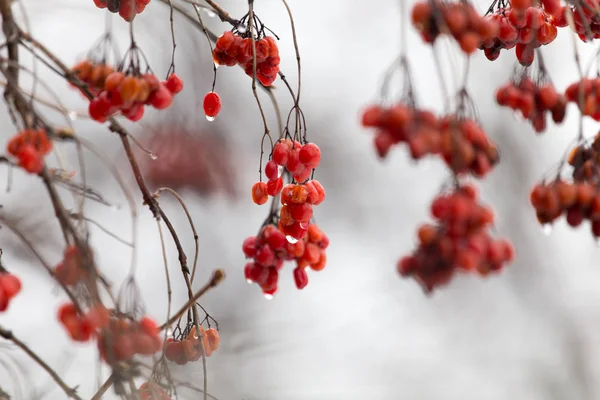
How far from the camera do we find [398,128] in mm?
666

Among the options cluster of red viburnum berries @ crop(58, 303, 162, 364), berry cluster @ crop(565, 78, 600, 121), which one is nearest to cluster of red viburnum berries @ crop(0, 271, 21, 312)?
cluster of red viburnum berries @ crop(58, 303, 162, 364)

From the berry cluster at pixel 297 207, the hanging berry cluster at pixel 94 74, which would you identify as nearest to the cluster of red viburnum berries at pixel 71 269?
the hanging berry cluster at pixel 94 74

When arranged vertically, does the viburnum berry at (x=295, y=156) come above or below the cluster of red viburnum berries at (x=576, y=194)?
above

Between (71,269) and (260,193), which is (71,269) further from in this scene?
(260,193)

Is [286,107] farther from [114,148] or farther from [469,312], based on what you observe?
[469,312]

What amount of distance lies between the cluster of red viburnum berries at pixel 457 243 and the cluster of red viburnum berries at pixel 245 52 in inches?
17.8

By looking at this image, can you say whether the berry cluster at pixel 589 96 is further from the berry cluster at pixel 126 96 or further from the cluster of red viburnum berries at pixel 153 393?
the cluster of red viburnum berries at pixel 153 393

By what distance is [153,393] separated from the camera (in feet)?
2.85

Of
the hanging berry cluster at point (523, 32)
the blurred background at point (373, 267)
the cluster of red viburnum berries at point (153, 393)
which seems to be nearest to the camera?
the cluster of red viburnum berries at point (153, 393)

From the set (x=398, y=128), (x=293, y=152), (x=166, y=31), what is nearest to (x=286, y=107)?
(x=166, y=31)

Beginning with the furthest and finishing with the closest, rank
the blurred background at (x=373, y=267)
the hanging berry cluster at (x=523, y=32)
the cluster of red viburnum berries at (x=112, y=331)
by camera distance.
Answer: the blurred background at (x=373, y=267) < the hanging berry cluster at (x=523, y=32) < the cluster of red viburnum berries at (x=112, y=331)

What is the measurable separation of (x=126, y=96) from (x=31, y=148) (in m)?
0.15

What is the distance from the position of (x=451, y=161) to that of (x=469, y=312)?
5.79 metres

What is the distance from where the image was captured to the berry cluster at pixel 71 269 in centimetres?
71
